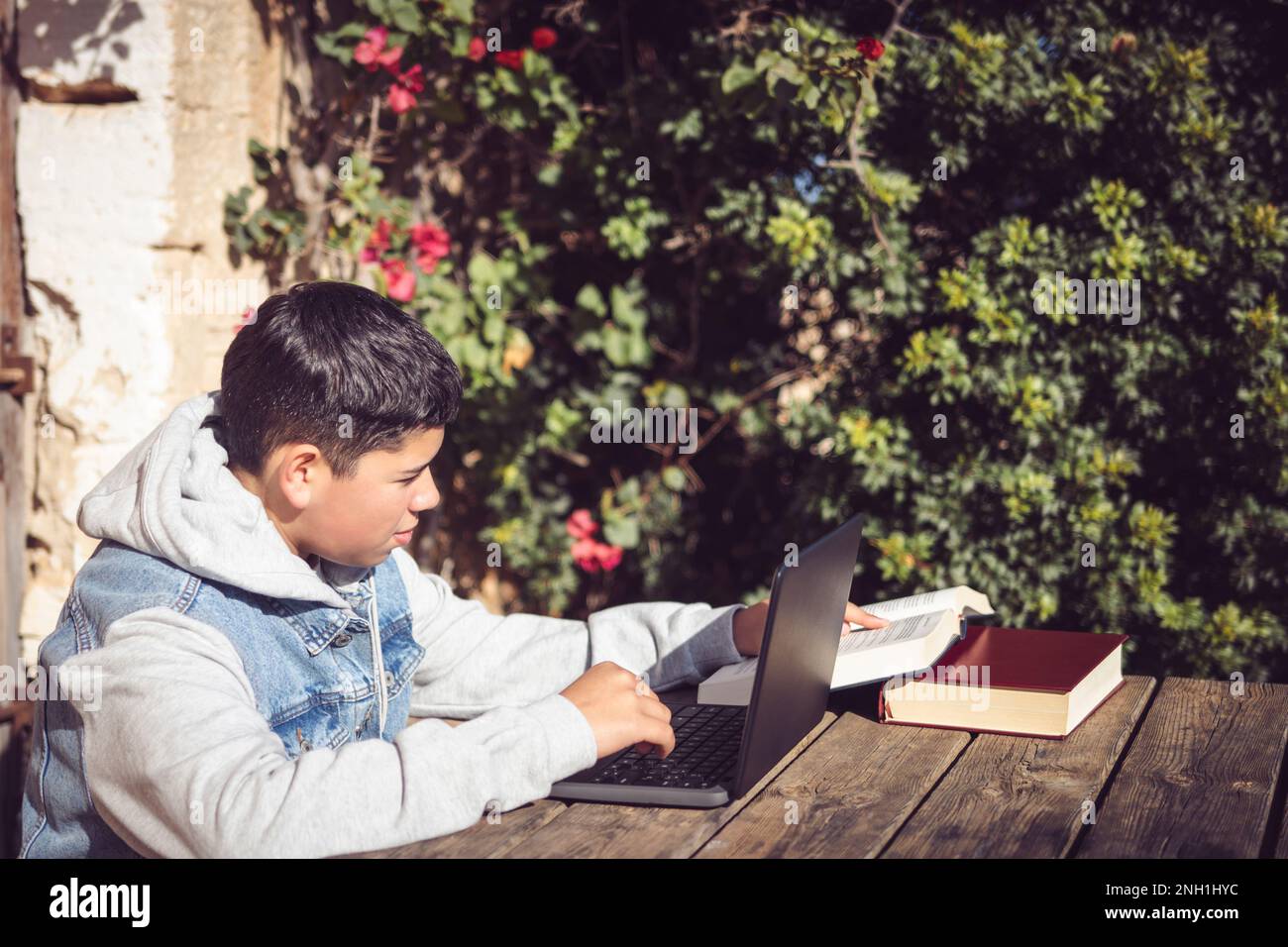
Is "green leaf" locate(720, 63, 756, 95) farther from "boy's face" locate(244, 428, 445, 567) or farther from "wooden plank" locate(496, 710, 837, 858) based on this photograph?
"wooden plank" locate(496, 710, 837, 858)

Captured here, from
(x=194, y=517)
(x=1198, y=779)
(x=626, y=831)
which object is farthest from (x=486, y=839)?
(x=1198, y=779)

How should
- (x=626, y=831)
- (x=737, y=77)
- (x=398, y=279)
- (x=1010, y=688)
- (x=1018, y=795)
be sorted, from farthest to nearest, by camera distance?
(x=398, y=279)
(x=737, y=77)
(x=1010, y=688)
(x=1018, y=795)
(x=626, y=831)

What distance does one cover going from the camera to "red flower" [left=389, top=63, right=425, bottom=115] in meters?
3.20

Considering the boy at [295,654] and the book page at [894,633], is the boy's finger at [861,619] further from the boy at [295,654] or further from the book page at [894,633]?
the boy at [295,654]

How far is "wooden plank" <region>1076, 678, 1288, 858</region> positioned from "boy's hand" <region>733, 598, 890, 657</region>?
0.44 m

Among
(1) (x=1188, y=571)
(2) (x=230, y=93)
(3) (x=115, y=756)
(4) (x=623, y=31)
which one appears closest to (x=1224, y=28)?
(1) (x=1188, y=571)

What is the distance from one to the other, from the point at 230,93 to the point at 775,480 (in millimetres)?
2008

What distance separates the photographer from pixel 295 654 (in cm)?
160

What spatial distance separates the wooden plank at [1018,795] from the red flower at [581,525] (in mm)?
2138

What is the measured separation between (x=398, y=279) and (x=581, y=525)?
96cm

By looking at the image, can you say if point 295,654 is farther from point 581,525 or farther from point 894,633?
point 581,525

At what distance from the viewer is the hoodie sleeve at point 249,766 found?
1.19 metres

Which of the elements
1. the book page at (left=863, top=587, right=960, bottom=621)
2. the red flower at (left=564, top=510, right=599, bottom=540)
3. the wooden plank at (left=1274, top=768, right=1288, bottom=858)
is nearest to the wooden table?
the wooden plank at (left=1274, top=768, right=1288, bottom=858)
